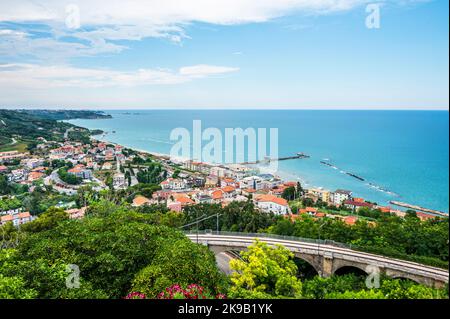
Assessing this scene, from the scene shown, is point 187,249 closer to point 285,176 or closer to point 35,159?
point 35,159

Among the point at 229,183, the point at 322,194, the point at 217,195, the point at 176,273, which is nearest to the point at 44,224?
the point at 176,273

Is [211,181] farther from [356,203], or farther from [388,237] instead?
[388,237]

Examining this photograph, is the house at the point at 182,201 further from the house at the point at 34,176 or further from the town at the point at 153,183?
the house at the point at 34,176

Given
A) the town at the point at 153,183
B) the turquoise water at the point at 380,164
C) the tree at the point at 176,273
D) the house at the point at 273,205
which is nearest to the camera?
the tree at the point at 176,273

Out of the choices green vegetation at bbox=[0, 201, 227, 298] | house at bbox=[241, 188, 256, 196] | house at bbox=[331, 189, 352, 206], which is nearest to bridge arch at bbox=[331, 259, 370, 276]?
green vegetation at bbox=[0, 201, 227, 298]

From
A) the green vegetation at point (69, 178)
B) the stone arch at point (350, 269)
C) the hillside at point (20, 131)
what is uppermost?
the hillside at point (20, 131)

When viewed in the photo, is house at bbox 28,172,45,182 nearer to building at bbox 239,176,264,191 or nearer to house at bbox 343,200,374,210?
building at bbox 239,176,264,191

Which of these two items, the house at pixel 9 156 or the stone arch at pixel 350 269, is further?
the house at pixel 9 156

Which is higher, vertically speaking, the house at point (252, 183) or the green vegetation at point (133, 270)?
the green vegetation at point (133, 270)

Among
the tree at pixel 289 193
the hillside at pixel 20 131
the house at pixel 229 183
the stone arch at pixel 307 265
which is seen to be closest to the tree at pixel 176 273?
the stone arch at pixel 307 265

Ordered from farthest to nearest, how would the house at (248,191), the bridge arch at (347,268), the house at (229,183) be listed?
the house at (229,183)
the house at (248,191)
the bridge arch at (347,268)
